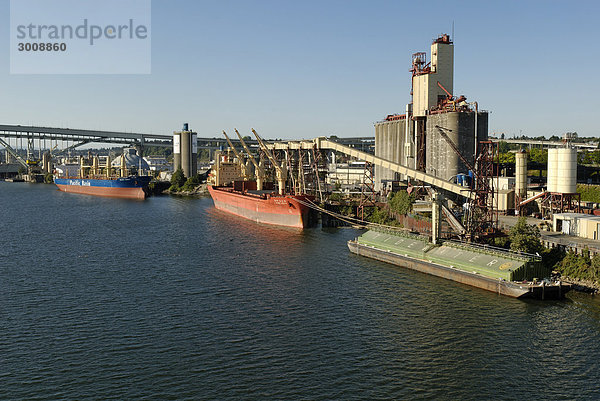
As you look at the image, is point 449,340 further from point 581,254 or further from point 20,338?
point 20,338

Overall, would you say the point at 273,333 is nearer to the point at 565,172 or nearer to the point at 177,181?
the point at 565,172

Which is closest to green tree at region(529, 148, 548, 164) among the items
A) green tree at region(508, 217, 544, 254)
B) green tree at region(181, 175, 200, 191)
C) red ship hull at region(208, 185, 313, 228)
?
red ship hull at region(208, 185, 313, 228)


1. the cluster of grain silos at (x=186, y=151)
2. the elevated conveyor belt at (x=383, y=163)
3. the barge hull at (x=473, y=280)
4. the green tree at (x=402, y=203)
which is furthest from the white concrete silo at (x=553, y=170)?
the cluster of grain silos at (x=186, y=151)

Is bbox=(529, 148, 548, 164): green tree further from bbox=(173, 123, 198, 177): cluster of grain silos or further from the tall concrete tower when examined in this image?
bbox=(173, 123, 198, 177): cluster of grain silos

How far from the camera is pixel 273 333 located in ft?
115

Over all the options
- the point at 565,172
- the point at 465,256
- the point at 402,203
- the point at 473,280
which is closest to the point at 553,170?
the point at 565,172

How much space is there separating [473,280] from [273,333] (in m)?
20.2

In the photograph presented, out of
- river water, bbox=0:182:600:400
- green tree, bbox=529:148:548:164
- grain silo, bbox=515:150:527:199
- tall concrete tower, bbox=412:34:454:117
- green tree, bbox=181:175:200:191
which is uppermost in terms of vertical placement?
tall concrete tower, bbox=412:34:454:117

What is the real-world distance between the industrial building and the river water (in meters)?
36.0

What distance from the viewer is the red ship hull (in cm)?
8231

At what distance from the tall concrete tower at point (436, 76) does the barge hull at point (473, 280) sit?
148 feet

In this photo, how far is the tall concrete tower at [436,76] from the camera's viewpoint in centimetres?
9375

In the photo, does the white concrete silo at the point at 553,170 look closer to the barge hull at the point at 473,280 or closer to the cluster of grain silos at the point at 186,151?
the barge hull at the point at 473,280

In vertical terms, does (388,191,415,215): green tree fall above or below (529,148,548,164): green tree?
below
